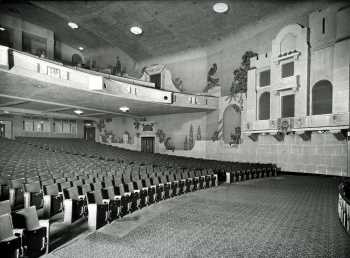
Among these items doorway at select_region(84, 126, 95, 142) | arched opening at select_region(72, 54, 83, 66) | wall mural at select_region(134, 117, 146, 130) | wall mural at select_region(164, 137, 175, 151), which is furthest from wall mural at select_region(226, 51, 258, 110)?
doorway at select_region(84, 126, 95, 142)

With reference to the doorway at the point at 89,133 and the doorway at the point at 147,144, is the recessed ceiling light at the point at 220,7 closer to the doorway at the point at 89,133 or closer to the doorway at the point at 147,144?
the doorway at the point at 147,144

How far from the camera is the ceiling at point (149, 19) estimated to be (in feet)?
40.2

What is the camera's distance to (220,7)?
11.9 meters

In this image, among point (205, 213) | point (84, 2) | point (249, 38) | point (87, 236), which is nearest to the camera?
point (87, 236)

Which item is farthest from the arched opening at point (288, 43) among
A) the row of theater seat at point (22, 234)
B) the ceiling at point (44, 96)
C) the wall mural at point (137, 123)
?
the row of theater seat at point (22, 234)

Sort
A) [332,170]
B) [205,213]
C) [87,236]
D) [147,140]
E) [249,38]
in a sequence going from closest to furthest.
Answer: [87,236] < [205,213] < [332,170] < [249,38] < [147,140]

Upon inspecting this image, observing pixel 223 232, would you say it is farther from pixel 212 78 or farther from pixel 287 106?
pixel 212 78

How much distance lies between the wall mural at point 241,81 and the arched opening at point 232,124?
1.62 feet

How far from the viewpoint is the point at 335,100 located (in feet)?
33.4

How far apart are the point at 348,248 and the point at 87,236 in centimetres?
364

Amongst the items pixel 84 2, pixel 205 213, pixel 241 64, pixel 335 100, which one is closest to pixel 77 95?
pixel 84 2

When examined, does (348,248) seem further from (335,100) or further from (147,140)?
(147,140)

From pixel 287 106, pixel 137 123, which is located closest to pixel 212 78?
pixel 287 106

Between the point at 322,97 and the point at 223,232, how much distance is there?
9.41 m
